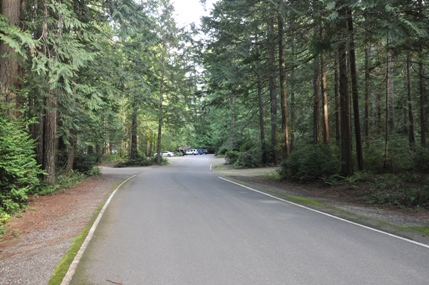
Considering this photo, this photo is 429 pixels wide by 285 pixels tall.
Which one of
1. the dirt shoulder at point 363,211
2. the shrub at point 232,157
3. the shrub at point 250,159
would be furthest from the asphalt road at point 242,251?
the shrub at point 232,157

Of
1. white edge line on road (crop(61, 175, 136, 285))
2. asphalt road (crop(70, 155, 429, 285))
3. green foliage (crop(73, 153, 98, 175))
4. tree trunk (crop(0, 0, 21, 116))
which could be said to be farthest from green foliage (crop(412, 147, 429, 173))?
green foliage (crop(73, 153, 98, 175))

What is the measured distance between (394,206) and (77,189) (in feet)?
40.9

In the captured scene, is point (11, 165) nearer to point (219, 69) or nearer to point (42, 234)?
point (42, 234)

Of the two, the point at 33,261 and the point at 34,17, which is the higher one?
the point at 34,17

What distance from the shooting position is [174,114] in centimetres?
3356

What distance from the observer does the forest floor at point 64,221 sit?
482 cm

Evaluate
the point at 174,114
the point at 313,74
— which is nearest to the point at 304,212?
the point at 313,74

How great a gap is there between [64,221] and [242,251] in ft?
16.6

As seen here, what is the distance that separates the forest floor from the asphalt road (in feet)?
1.91

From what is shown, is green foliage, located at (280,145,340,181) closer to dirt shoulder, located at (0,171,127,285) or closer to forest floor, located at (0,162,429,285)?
forest floor, located at (0,162,429,285)

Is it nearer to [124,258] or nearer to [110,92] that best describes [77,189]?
[110,92]

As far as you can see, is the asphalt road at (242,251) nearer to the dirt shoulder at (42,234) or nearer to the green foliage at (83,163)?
the dirt shoulder at (42,234)

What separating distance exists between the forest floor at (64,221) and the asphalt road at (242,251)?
58 cm

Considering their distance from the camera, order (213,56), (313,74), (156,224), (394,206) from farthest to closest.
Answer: (313,74), (213,56), (394,206), (156,224)
